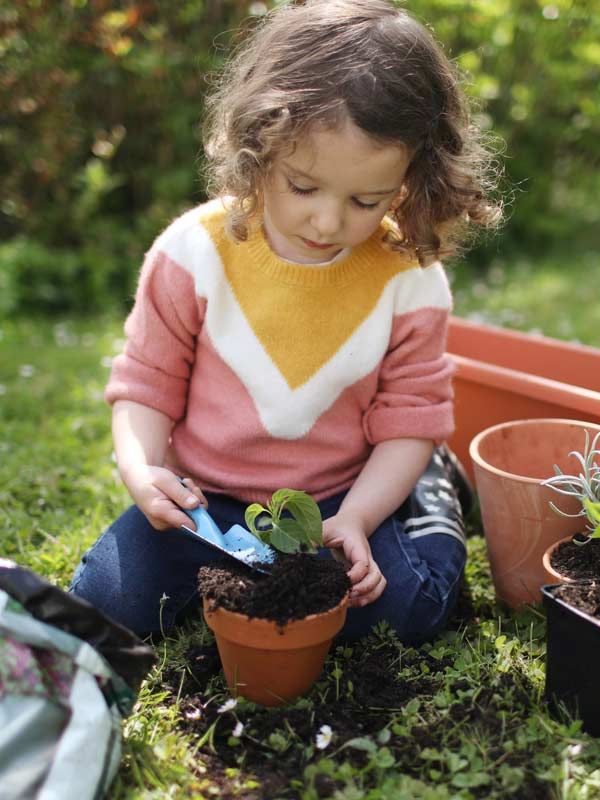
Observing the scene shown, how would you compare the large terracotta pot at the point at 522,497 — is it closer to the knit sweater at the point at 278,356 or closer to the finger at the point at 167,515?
the knit sweater at the point at 278,356

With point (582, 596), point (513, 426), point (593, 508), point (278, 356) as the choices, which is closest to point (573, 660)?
point (582, 596)

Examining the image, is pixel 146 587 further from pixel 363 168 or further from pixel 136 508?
pixel 363 168

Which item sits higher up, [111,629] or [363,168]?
[363,168]

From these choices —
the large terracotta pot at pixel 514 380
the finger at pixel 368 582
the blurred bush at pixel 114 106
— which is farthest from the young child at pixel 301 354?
the blurred bush at pixel 114 106

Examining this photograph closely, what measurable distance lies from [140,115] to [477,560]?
3434 mm

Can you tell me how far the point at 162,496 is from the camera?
1.87 meters

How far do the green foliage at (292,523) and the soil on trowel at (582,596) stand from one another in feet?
1.51

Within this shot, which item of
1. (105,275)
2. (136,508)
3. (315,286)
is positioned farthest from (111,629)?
(105,275)

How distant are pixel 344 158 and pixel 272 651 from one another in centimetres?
92

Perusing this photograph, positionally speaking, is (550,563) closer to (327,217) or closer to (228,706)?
(228,706)

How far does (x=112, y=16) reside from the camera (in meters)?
4.38

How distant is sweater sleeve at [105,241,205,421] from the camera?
2.10 meters

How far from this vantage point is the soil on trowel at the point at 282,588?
5.34 feet

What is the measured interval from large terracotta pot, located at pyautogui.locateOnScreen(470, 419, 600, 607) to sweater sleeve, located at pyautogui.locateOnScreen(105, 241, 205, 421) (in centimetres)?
73
